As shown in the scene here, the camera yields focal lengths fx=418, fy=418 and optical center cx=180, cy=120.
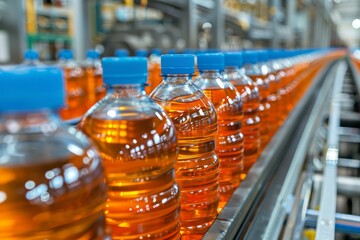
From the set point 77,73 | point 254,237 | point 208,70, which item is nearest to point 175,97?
point 208,70

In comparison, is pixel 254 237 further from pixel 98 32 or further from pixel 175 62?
pixel 98 32

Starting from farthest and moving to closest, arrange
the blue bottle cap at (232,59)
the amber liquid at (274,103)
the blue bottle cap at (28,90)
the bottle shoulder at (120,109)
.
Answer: the amber liquid at (274,103)
the blue bottle cap at (232,59)
the bottle shoulder at (120,109)
the blue bottle cap at (28,90)

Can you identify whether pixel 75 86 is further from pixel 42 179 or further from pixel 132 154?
pixel 42 179

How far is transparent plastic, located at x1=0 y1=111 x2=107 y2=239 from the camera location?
47cm

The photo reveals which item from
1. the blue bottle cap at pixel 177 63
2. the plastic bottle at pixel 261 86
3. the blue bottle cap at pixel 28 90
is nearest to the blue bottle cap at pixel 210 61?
the blue bottle cap at pixel 177 63

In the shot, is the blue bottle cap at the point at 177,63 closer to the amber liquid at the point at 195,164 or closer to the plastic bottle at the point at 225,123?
the amber liquid at the point at 195,164

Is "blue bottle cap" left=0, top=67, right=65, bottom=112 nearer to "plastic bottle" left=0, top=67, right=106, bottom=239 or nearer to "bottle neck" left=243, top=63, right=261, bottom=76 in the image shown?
"plastic bottle" left=0, top=67, right=106, bottom=239

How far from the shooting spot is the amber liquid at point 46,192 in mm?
470

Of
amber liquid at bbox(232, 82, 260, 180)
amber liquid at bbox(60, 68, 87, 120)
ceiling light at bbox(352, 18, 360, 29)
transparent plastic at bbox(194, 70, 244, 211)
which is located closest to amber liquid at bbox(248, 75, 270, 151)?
amber liquid at bbox(232, 82, 260, 180)

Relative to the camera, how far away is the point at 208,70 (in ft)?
3.61

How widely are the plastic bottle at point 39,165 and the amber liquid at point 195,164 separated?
49cm

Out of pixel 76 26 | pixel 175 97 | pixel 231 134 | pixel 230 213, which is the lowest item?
pixel 230 213

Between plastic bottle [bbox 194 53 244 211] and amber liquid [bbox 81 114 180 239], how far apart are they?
42cm

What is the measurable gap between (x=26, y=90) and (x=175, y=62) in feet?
1.56
